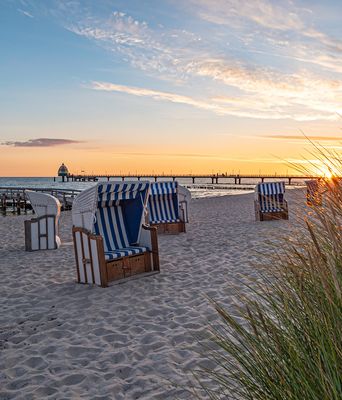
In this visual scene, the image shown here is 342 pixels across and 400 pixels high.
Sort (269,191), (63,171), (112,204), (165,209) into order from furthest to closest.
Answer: (63,171) < (269,191) < (165,209) < (112,204)

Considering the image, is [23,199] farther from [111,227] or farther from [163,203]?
[111,227]

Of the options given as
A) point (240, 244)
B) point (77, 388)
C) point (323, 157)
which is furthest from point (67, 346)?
point (240, 244)

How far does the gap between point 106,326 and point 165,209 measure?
713cm

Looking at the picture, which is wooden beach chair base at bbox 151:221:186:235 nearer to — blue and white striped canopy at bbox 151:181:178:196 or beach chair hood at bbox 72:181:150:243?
blue and white striped canopy at bbox 151:181:178:196

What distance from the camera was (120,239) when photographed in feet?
22.5

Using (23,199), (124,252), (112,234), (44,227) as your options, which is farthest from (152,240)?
(23,199)

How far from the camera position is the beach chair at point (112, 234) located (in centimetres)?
606

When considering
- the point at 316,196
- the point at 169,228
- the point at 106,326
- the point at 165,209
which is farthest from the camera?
the point at 165,209

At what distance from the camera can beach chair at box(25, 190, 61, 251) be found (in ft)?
30.1

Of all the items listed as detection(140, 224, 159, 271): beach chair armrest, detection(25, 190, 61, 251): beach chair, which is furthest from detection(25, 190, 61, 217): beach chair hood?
detection(140, 224, 159, 271): beach chair armrest

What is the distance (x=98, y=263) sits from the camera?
6.01m

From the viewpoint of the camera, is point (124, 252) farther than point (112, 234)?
No

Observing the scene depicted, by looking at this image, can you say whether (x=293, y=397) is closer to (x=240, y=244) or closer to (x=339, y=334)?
(x=339, y=334)

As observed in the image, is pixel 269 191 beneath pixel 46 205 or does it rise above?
beneath
